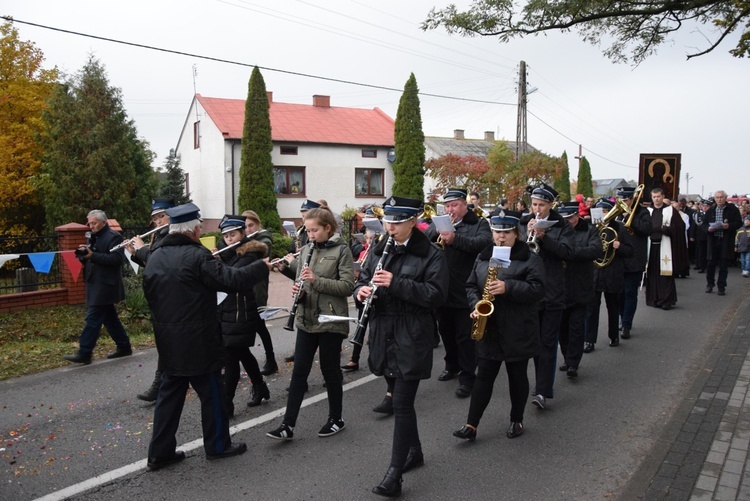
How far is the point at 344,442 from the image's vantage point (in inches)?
199

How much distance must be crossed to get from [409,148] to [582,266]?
2497 cm

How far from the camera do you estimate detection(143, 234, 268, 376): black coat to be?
4.43m

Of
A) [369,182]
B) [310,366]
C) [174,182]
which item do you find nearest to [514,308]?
[310,366]

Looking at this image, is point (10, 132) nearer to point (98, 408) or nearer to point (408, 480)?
point (98, 408)

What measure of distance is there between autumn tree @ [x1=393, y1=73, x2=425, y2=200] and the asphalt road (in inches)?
948

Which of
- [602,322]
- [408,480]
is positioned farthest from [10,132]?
[408,480]

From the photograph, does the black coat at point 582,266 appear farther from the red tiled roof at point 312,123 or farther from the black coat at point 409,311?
the red tiled roof at point 312,123

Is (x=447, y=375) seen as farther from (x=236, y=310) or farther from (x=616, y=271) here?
(x=616, y=271)

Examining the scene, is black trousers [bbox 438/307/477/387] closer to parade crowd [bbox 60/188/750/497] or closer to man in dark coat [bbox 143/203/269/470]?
parade crowd [bbox 60/188/750/497]

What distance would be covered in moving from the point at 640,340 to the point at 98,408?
7.07 meters

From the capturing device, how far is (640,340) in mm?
8719

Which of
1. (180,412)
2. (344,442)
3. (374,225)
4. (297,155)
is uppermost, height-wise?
(297,155)

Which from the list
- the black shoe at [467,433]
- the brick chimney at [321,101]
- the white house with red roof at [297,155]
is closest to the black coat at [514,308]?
the black shoe at [467,433]

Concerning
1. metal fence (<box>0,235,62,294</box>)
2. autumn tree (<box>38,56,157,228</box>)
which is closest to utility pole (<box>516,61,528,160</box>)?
autumn tree (<box>38,56,157,228</box>)
